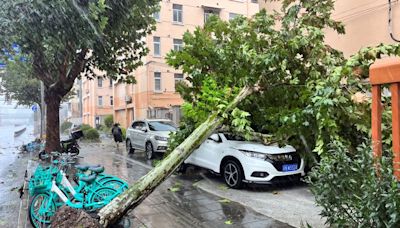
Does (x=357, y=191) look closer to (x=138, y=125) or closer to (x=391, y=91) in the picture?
(x=391, y=91)

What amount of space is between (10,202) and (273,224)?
197 inches

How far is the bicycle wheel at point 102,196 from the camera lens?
512 cm

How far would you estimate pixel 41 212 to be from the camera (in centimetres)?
A: 514

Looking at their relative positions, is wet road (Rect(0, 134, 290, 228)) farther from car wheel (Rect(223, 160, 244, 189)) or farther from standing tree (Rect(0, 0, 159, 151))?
standing tree (Rect(0, 0, 159, 151))

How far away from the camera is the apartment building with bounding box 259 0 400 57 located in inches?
351

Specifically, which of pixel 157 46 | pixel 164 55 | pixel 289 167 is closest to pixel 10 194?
pixel 289 167

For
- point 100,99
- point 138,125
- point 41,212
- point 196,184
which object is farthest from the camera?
point 100,99

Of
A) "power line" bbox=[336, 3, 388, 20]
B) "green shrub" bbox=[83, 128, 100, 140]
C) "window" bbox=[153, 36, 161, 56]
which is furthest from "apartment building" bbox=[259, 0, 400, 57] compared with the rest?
"window" bbox=[153, 36, 161, 56]

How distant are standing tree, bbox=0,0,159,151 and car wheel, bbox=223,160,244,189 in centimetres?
395

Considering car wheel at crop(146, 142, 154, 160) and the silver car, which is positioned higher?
the silver car

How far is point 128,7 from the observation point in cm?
866

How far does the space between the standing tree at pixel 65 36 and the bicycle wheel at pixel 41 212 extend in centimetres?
332

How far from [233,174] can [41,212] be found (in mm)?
3943

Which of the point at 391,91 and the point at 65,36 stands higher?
the point at 65,36
